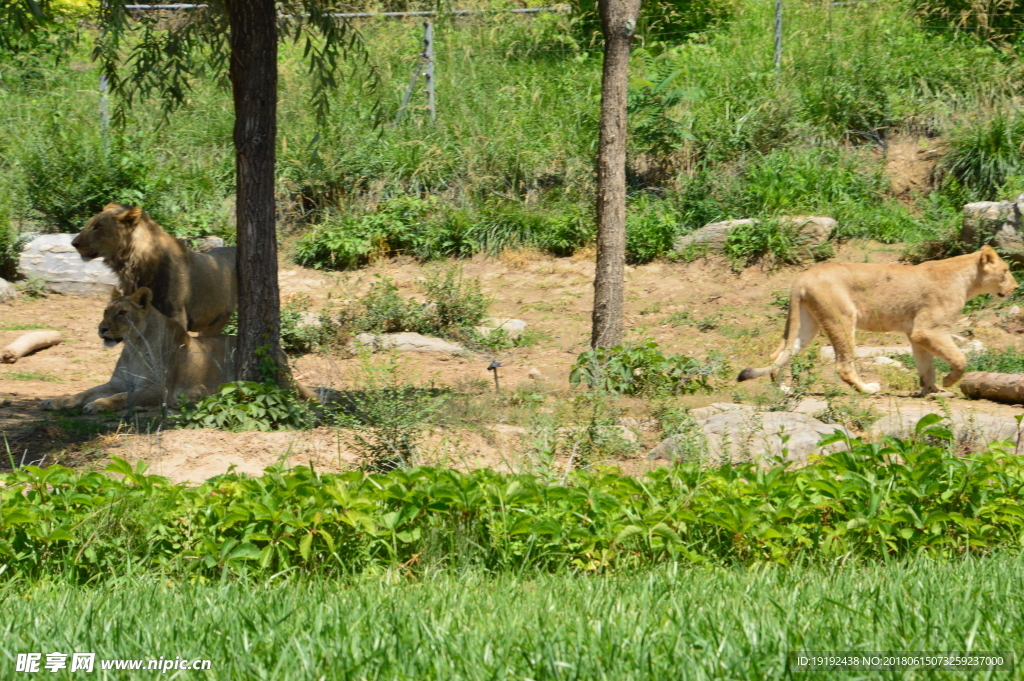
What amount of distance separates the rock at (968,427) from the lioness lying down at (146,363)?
5.64 meters


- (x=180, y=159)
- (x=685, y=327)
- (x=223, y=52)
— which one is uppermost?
(x=223, y=52)

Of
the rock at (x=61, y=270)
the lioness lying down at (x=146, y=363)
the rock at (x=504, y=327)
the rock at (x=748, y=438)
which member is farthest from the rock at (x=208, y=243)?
the rock at (x=748, y=438)

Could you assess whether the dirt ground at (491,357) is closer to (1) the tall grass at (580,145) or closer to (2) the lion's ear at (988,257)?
(1) the tall grass at (580,145)

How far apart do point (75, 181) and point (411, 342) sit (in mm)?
7046

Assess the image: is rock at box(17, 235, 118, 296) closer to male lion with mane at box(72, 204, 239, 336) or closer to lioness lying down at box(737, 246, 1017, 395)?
male lion with mane at box(72, 204, 239, 336)

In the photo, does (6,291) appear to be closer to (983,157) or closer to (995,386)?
(995,386)

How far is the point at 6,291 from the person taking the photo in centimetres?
1402

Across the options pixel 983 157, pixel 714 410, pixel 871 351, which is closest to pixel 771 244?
pixel 871 351

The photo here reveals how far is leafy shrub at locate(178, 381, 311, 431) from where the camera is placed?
756 cm

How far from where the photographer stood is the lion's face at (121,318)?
8.86m

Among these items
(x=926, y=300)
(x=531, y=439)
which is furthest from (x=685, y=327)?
(x=531, y=439)

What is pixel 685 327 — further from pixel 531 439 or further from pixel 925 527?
pixel 925 527

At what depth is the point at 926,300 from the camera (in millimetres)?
9781

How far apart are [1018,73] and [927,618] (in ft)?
50.1
